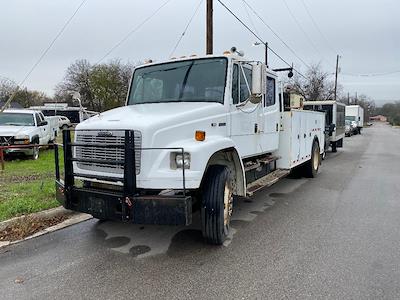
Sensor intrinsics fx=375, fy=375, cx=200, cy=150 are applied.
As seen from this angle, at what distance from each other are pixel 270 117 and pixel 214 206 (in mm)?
3165

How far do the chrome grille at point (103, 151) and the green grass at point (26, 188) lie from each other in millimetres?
1901

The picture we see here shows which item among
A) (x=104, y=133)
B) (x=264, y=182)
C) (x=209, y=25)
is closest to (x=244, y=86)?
(x=264, y=182)

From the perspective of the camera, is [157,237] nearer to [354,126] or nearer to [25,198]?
[25,198]

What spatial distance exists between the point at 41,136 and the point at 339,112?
48.2 feet

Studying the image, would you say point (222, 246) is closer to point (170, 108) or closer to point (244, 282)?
point (244, 282)

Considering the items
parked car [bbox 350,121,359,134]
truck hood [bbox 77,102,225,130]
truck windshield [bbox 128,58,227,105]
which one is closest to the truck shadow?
truck hood [bbox 77,102,225,130]

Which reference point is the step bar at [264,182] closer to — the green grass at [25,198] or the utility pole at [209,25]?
the green grass at [25,198]

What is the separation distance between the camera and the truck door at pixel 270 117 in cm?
704

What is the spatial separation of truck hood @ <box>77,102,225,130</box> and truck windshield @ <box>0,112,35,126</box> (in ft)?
34.8

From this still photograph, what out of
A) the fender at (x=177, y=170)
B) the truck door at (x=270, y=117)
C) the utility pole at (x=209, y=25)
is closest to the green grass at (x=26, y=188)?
the fender at (x=177, y=170)

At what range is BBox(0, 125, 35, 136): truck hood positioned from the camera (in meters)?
13.0

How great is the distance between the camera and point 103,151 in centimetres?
470

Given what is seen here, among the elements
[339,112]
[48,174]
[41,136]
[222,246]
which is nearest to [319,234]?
[222,246]

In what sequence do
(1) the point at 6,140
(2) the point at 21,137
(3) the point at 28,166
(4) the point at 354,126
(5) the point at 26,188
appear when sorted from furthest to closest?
(4) the point at 354,126 → (2) the point at 21,137 → (1) the point at 6,140 → (3) the point at 28,166 → (5) the point at 26,188
